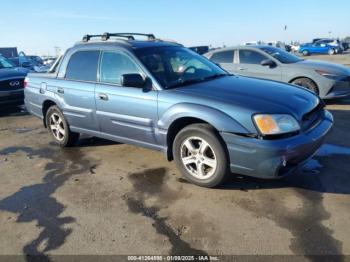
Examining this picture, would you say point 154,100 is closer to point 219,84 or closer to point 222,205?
point 219,84

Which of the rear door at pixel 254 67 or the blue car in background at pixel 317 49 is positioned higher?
the blue car in background at pixel 317 49

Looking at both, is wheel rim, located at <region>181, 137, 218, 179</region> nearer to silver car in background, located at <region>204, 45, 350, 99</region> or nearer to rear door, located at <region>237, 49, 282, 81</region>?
silver car in background, located at <region>204, 45, 350, 99</region>

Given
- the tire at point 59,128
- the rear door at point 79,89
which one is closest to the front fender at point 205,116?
the rear door at point 79,89

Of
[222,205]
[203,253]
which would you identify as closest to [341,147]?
[222,205]

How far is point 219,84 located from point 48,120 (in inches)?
134

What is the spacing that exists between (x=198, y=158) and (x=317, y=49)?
131 feet

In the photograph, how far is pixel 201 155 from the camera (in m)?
4.18

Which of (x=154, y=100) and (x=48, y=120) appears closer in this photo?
(x=154, y=100)

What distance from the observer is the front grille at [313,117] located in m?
4.04

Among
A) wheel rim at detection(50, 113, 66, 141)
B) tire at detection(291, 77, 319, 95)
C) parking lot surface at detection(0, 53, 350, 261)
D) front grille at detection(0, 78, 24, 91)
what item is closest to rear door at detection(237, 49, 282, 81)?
tire at detection(291, 77, 319, 95)

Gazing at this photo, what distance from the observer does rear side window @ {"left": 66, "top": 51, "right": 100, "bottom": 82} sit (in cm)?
538

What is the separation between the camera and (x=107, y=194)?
14.3 ft

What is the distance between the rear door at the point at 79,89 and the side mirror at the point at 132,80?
37.1 inches

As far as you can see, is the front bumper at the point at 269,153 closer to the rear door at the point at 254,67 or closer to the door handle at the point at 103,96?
the door handle at the point at 103,96
